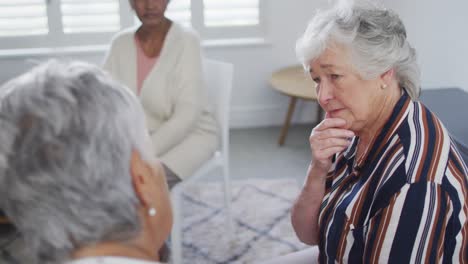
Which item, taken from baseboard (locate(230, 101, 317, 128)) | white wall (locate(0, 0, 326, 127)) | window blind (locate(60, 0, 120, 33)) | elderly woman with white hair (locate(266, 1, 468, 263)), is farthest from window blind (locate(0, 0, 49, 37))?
elderly woman with white hair (locate(266, 1, 468, 263))

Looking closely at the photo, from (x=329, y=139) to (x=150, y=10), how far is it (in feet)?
3.91

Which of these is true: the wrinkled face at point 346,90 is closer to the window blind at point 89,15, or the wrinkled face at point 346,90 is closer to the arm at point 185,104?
the arm at point 185,104

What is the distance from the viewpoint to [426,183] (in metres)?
1.13

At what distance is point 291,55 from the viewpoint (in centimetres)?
395

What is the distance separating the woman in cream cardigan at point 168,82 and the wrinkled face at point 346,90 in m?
0.92

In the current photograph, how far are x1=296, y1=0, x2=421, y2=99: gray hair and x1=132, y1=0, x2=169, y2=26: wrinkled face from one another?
1.10 m

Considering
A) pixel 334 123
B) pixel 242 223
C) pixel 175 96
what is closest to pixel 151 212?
pixel 334 123

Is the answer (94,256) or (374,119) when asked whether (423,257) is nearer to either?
(374,119)

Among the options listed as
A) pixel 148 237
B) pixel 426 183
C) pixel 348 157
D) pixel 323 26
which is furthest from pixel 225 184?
pixel 148 237

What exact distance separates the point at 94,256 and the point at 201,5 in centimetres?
315

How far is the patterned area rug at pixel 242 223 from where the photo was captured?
244 cm

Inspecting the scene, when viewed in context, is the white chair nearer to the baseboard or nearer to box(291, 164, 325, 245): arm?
box(291, 164, 325, 245): arm

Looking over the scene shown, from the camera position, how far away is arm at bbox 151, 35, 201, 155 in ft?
7.22

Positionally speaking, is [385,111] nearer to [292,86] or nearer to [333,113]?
[333,113]
